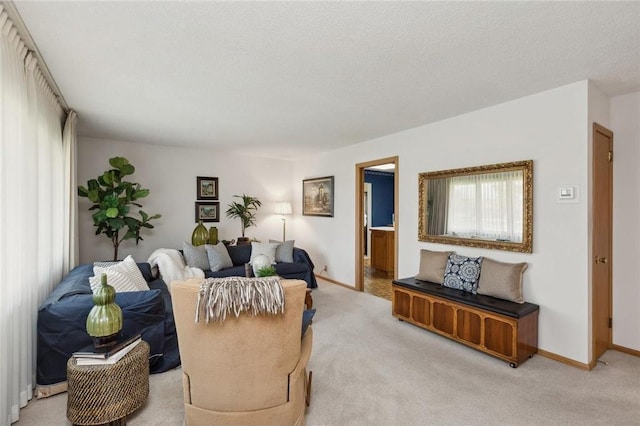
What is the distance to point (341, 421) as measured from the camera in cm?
200

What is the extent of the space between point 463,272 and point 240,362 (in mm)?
2654

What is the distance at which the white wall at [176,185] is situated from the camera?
4.85 m

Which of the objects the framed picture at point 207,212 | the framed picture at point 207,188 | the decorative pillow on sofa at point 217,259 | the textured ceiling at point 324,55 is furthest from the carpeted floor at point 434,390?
the framed picture at point 207,188

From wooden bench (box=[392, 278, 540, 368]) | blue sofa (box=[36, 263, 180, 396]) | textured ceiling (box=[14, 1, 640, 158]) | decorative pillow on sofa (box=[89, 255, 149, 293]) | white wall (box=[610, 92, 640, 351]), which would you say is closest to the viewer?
textured ceiling (box=[14, 1, 640, 158])

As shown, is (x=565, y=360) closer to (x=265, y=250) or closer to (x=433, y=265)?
(x=433, y=265)

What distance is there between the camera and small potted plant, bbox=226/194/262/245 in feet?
19.4

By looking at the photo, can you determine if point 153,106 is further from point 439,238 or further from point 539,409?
point 539,409

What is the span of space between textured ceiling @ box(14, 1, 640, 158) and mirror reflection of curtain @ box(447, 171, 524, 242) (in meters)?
0.81

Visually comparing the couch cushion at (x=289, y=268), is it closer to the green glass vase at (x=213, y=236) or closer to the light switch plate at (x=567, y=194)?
the green glass vase at (x=213, y=236)

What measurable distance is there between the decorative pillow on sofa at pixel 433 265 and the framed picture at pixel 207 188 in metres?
3.97

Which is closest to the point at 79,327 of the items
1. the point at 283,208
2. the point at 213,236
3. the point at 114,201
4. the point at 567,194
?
the point at 114,201

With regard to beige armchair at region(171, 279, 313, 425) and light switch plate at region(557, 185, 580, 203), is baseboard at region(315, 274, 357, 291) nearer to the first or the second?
light switch plate at region(557, 185, 580, 203)

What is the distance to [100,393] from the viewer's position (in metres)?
1.86

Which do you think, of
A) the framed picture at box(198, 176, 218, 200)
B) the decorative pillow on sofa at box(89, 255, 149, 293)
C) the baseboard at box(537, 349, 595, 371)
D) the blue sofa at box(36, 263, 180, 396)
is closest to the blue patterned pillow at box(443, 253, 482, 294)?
the baseboard at box(537, 349, 595, 371)
